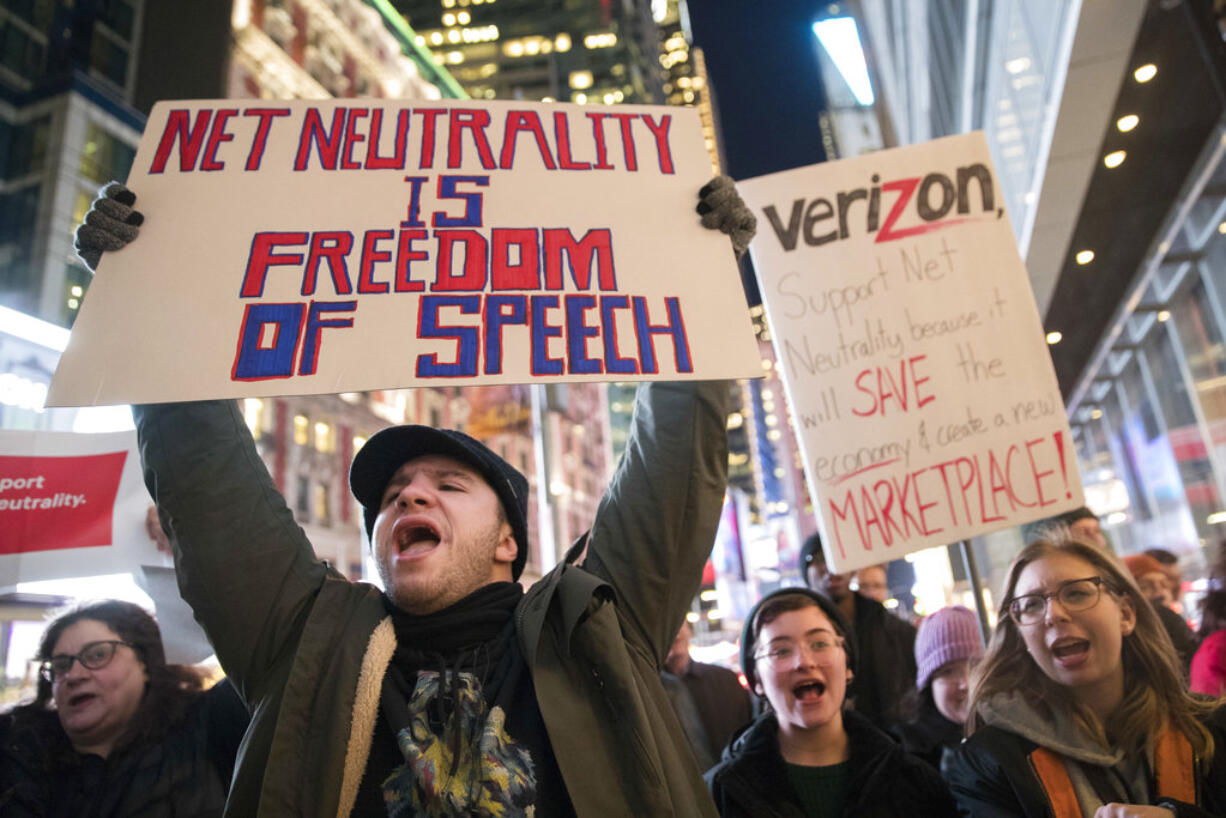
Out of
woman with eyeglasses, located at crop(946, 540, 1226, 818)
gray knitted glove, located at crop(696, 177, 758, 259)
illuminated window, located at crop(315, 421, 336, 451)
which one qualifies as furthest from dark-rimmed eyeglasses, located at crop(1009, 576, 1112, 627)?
illuminated window, located at crop(315, 421, 336, 451)

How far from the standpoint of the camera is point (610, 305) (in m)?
2.05

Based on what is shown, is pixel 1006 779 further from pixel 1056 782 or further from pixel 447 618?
pixel 447 618

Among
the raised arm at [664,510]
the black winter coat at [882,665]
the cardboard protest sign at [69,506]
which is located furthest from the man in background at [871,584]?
the cardboard protest sign at [69,506]

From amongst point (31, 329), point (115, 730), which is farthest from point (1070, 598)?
point (31, 329)

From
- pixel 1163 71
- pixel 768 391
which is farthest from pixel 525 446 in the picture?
pixel 768 391

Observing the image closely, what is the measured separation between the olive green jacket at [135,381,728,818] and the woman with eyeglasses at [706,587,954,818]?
76 centimetres

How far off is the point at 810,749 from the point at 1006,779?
582 mm

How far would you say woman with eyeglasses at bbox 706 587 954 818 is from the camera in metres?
2.40

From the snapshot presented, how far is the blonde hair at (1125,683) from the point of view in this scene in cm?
214

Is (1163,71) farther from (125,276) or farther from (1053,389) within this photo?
(125,276)

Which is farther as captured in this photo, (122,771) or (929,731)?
(929,731)

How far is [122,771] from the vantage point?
2488mm

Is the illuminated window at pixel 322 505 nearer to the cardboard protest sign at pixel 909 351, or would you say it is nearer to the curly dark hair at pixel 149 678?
the curly dark hair at pixel 149 678

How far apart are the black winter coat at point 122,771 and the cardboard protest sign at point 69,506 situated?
2.74 ft
